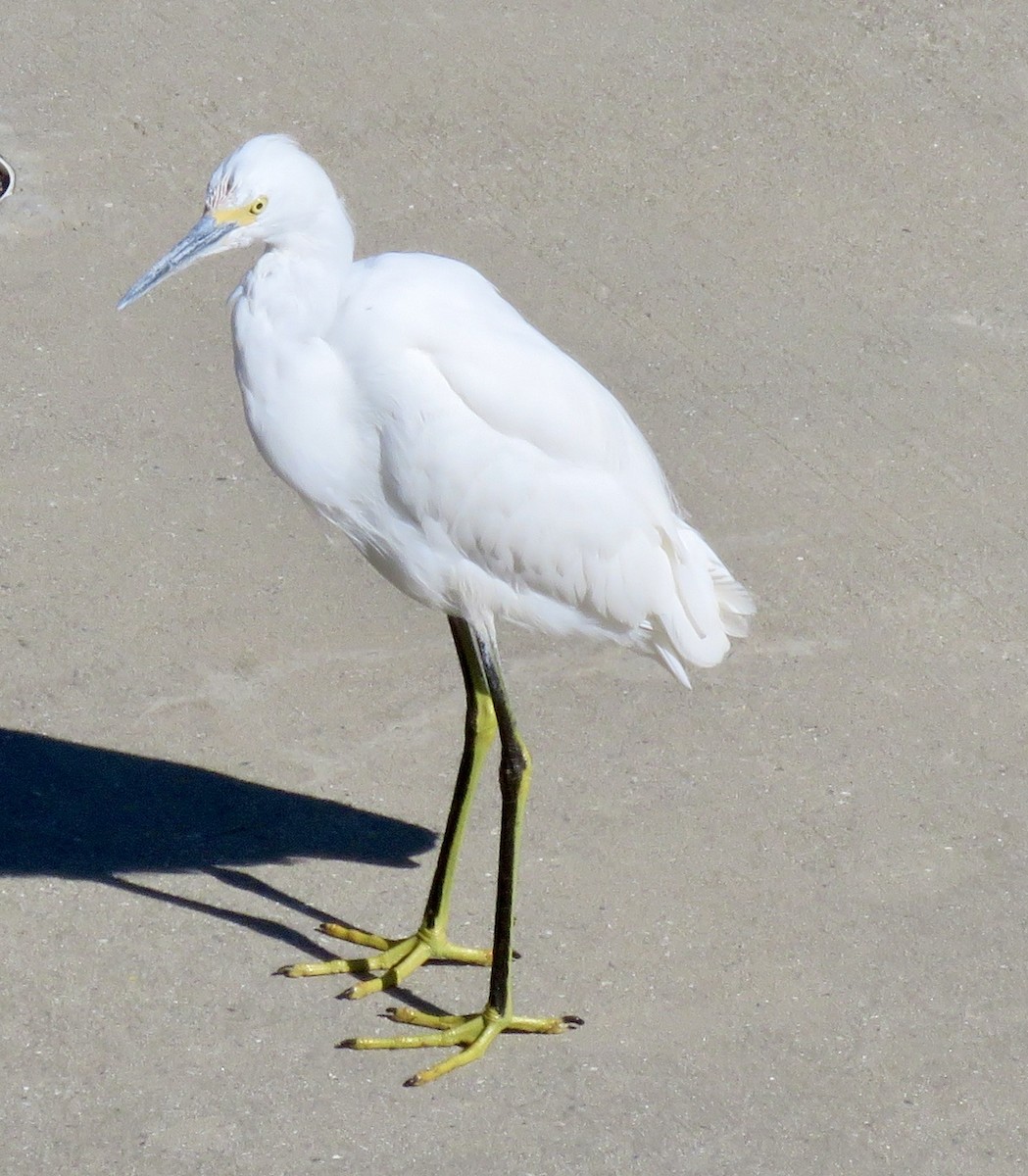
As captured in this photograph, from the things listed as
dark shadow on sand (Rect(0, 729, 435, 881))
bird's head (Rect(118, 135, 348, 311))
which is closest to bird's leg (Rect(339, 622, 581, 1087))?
dark shadow on sand (Rect(0, 729, 435, 881))

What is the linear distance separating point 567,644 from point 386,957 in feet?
4.01

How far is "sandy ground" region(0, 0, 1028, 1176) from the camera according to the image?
3852mm

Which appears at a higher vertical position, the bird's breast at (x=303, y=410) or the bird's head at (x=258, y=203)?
the bird's head at (x=258, y=203)

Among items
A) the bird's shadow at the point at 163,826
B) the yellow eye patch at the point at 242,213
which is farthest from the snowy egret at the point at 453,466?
the bird's shadow at the point at 163,826

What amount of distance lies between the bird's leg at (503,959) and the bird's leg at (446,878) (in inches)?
5.7

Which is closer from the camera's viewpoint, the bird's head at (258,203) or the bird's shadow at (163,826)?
the bird's head at (258,203)

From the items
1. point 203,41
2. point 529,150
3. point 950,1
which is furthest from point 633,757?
point 950,1

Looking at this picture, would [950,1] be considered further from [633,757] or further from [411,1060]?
[411,1060]

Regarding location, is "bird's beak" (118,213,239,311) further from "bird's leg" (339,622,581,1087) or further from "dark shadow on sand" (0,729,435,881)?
Answer: "dark shadow on sand" (0,729,435,881)

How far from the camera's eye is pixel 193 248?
11.4ft

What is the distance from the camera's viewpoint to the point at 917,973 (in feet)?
13.6

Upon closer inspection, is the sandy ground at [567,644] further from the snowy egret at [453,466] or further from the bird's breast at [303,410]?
the bird's breast at [303,410]

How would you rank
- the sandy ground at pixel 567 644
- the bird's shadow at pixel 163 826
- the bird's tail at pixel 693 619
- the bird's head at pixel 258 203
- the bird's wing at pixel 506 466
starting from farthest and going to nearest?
the bird's shadow at pixel 163 826
the bird's tail at pixel 693 619
the sandy ground at pixel 567 644
the bird's wing at pixel 506 466
the bird's head at pixel 258 203

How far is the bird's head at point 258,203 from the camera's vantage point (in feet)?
11.3
